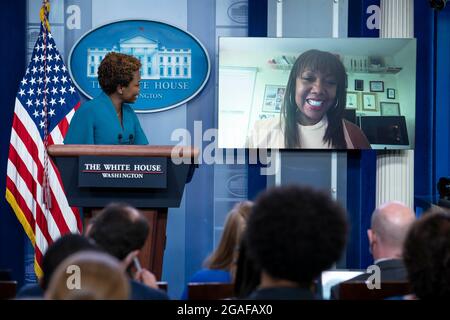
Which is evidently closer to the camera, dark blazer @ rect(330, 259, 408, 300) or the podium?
dark blazer @ rect(330, 259, 408, 300)

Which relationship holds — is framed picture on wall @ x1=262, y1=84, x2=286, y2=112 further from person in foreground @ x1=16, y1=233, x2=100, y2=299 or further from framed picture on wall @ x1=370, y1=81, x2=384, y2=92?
person in foreground @ x1=16, y1=233, x2=100, y2=299

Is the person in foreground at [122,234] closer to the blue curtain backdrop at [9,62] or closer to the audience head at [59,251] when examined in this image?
the audience head at [59,251]

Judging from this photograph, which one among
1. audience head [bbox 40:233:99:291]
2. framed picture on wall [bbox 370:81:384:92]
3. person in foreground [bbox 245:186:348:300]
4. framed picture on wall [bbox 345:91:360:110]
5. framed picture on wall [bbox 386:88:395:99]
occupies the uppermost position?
framed picture on wall [bbox 370:81:384:92]

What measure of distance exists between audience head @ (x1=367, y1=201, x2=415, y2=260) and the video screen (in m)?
2.74

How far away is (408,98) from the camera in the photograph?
5.50 m

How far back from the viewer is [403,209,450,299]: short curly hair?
1.82 meters

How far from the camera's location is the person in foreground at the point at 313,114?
5480mm

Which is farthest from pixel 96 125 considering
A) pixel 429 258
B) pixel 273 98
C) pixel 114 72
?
pixel 429 258

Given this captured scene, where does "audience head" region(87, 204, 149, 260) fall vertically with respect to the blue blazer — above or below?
below

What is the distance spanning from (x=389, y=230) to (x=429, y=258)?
32.8 inches

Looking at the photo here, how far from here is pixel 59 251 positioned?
2.01 metres

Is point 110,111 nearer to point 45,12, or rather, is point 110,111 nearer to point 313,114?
point 45,12

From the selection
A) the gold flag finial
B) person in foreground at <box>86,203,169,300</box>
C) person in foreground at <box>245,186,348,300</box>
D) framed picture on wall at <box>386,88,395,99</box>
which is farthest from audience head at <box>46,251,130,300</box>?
framed picture on wall at <box>386,88,395,99</box>

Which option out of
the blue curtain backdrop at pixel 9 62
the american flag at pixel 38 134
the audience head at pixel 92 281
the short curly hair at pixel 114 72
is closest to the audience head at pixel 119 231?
the audience head at pixel 92 281
